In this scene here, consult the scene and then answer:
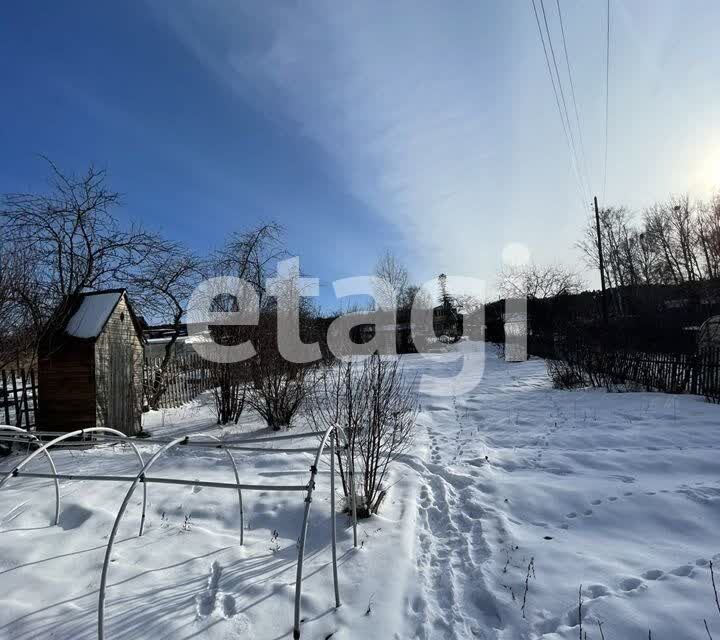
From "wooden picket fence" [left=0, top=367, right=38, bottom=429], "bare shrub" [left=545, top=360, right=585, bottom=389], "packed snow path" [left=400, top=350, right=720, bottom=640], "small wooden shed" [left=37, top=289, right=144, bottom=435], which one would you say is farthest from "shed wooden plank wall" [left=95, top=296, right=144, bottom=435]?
"bare shrub" [left=545, top=360, right=585, bottom=389]

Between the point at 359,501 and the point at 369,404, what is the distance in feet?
3.28

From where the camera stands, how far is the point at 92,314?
8266mm

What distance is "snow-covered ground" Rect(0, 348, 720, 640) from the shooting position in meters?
2.47

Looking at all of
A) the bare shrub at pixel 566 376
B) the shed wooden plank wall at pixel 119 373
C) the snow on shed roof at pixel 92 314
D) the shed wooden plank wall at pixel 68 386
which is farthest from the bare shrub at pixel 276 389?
the bare shrub at pixel 566 376

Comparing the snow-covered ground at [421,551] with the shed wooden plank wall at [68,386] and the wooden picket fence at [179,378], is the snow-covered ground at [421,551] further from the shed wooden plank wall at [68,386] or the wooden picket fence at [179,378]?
the wooden picket fence at [179,378]

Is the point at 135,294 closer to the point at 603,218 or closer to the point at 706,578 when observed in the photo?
the point at 706,578

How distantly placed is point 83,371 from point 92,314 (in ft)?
4.14

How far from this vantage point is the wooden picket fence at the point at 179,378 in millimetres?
11355

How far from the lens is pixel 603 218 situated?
3241 cm

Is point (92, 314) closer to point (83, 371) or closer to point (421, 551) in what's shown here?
point (83, 371)

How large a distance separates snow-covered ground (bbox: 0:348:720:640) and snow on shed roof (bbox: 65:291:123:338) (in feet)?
9.08

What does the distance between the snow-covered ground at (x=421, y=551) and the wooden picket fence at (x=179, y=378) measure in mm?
5354

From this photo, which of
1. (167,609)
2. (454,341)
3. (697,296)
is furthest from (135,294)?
(697,296)

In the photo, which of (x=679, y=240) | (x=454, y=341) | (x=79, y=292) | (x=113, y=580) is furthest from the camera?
(x=679, y=240)
